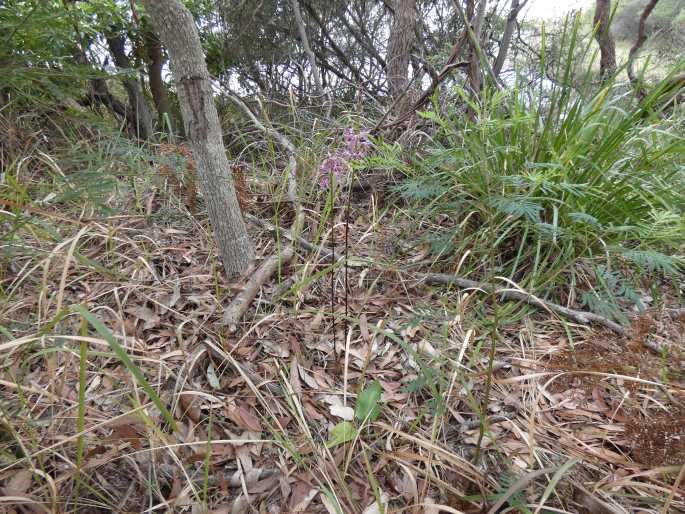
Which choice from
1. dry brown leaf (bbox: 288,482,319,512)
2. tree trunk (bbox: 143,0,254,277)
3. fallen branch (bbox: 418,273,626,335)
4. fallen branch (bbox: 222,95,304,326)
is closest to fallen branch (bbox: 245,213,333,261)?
→ fallen branch (bbox: 222,95,304,326)

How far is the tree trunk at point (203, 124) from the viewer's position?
1173mm

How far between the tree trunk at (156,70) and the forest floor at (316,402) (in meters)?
2.87

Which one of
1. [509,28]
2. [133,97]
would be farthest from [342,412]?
[133,97]

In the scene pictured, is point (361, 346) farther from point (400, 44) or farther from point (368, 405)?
point (400, 44)

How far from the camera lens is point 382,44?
5570 millimetres

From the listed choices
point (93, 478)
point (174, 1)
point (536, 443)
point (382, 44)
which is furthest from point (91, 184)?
point (382, 44)

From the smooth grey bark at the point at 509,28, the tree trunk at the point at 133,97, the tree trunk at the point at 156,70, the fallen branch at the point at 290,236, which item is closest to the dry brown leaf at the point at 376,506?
the fallen branch at the point at 290,236

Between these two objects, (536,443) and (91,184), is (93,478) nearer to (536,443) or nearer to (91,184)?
(536,443)

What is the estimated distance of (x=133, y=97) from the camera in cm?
359

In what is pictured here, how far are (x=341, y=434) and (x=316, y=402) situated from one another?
6.7 inches

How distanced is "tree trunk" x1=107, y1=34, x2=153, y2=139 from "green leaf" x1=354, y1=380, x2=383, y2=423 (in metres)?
3.27

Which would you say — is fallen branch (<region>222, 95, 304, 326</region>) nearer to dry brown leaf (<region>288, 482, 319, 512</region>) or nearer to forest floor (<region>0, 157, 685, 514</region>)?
forest floor (<region>0, 157, 685, 514</region>)

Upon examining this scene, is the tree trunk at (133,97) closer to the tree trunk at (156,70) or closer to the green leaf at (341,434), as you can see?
the tree trunk at (156,70)

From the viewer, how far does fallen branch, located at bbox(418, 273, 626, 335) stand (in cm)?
137
